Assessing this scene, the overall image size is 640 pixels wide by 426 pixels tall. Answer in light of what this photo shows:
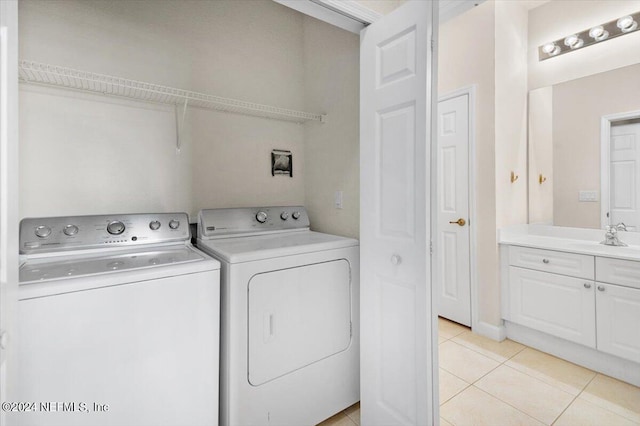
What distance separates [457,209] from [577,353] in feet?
4.60

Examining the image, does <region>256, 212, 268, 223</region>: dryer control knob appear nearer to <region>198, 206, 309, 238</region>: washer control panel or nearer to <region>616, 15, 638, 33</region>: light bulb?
<region>198, 206, 309, 238</region>: washer control panel

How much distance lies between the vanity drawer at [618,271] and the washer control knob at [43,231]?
10.8 feet

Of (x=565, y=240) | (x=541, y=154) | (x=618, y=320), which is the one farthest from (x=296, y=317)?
(x=541, y=154)

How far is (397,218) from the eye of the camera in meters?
1.41

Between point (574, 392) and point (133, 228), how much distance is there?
2.84m

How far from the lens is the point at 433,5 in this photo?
4.09ft

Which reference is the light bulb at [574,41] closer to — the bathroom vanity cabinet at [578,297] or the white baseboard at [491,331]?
the bathroom vanity cabinet at [578,297]

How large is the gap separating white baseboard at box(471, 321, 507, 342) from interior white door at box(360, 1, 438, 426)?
5.43 ft

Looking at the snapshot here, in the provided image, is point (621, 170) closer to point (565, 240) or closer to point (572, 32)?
point (565, 240)

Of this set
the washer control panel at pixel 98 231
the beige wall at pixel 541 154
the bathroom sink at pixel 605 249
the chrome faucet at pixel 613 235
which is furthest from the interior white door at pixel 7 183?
the beige wall at pixel 541 154

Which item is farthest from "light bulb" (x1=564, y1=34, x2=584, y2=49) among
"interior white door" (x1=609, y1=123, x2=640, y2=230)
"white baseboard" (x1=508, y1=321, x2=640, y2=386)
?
"white baseboard" (x1=508, y1=321, x2=640, y2=386)

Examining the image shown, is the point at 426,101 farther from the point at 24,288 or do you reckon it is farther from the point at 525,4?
the point at 525,4

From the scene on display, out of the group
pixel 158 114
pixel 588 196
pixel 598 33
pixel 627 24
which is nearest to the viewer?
pixel 158 114

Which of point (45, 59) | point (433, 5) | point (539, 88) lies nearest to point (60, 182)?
point (45, 59)
